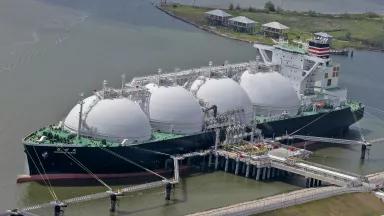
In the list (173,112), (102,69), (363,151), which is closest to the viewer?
(173,112)

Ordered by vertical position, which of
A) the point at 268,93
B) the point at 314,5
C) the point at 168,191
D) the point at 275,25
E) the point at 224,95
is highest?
the point at 314,5

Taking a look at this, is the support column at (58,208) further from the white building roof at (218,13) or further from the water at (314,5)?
A: the water at (314,5)

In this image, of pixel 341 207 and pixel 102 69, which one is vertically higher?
pixel 102 69

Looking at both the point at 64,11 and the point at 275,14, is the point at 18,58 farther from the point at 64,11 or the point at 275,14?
the point at 275,14

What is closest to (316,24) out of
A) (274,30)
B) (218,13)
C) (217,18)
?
(274,30)

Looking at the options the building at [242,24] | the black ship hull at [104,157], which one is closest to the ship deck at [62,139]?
the black ship hull at [104,157]

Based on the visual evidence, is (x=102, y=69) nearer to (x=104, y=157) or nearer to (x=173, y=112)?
(x=173, y=112)
